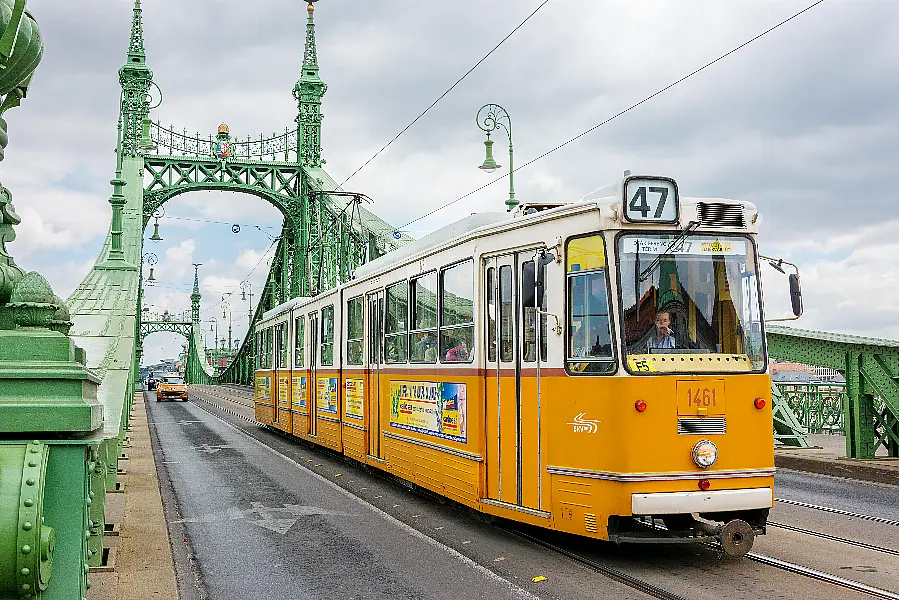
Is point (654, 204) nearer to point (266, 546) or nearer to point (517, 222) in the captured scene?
point (517, 222)

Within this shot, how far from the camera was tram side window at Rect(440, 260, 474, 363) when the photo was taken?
1009 centimetres

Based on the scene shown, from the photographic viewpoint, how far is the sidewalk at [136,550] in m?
7.34

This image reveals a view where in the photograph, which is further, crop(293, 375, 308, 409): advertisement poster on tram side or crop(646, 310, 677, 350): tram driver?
crop(293, 375, 308, 409): advertisement poster on tram side

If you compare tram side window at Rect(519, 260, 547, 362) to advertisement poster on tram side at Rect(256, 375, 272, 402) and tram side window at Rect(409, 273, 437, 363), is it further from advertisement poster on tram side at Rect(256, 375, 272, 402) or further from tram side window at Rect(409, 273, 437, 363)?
advertisement poster on tram side at Rect(256, 375, 272, 402)

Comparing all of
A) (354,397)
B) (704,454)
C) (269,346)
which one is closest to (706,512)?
(704,454)

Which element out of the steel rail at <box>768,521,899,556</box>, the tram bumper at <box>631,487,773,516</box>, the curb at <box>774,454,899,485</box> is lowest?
the steel rail at <box>768,521,899,556</box>

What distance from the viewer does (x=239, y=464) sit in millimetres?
17125

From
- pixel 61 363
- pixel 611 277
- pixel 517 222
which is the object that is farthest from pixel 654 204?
pixel 61 363

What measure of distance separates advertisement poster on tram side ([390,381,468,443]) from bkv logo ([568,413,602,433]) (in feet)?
6.21

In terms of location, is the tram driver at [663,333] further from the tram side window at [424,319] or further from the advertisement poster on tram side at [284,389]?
the advertisement poster on tram side at [284,389]

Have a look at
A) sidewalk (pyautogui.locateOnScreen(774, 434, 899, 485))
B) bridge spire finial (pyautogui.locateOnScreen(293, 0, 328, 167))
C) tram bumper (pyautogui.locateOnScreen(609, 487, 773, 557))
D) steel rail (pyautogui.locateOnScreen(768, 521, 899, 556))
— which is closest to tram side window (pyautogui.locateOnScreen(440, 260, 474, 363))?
tram bumper (pyautogui.locateOnScreen(609, 487, 773, 557))

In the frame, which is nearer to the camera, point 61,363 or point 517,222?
point 61,363

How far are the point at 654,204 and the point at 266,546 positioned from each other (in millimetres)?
4855

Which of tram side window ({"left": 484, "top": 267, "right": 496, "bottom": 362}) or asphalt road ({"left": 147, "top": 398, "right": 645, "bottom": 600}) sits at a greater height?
tram side window ({"left": 484, "top": 267, "right": 496, "bottom": 362})
